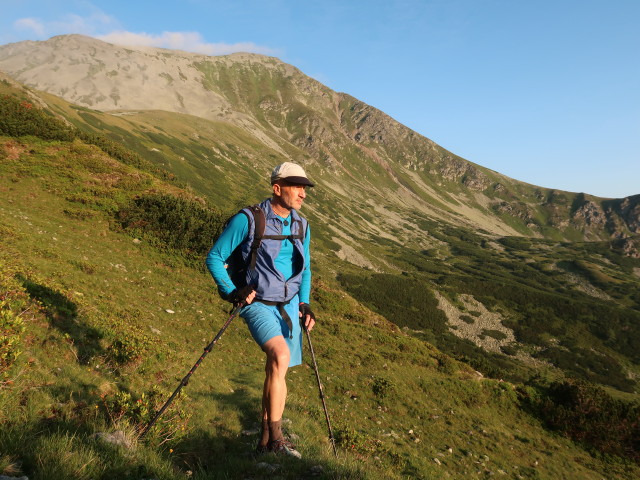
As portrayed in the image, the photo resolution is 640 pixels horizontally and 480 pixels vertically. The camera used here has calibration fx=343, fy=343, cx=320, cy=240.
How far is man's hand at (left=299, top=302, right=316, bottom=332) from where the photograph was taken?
18.9ft

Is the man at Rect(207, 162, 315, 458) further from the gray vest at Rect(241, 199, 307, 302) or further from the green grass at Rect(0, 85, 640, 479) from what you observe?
the green grass at Rect(0, 85, 640, 479)

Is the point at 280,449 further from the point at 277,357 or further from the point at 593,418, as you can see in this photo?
the point at 593,418

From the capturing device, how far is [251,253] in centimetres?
521

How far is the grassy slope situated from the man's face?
3.66 m

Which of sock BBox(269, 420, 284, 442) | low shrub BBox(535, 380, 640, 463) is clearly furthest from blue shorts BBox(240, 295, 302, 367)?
low shrub BBox(535, 380, 640, 463)

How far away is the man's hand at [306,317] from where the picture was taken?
18.9 ft

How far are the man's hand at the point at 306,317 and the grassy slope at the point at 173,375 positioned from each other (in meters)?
1.88

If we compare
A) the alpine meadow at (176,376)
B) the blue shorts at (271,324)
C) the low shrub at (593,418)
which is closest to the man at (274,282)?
the blue shorts at (271,324)

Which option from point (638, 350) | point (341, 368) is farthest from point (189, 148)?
point (638, 350)

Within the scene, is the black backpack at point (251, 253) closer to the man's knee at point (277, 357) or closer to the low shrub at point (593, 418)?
the man's knee at point (277, 357)

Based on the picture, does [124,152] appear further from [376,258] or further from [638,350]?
[638,350]

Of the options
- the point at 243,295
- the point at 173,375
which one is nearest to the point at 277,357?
the point at 243,295

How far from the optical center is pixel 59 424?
13.9 feet

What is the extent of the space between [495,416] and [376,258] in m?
88.4
